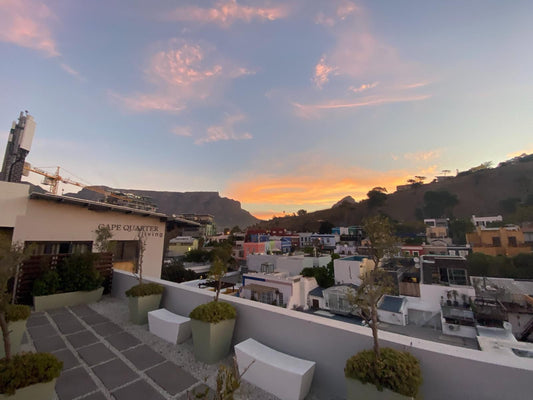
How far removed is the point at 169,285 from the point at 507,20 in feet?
58.8

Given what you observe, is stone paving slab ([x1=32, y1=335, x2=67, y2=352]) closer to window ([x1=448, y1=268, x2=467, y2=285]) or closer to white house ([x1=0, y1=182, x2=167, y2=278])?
white house ([x1=0, y1=182, x2=167, y2=278])

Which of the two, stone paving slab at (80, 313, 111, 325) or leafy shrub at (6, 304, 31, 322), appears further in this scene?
stone paving slab at (80, 313, 111, 325)

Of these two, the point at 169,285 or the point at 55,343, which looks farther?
the point at 169,285

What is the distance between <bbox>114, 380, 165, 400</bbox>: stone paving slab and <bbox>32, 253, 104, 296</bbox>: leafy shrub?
5852mm

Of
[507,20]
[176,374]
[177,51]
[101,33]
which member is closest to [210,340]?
[176,374]

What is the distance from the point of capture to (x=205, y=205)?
556 feet

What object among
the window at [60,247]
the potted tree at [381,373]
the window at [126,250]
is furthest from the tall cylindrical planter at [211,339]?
the window at [126,250]

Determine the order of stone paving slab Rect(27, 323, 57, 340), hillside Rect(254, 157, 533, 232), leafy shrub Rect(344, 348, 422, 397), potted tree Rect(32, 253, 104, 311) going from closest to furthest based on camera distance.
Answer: leafy shrub Rect(344, 348, 422, 397) < stone paving slab Rect(27, 323, 57, 340) < potted tree Rect(32, 253, 104, 311) < hillside Rect(254, 157, 533, 232)

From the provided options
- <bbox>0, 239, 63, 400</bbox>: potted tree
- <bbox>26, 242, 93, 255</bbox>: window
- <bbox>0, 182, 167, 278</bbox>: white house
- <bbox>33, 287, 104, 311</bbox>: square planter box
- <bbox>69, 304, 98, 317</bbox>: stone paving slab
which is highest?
<bbox>0, 182, 167, 278</bbox>: white house

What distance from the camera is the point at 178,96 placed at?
1324cm

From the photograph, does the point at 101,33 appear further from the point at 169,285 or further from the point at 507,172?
the point at 507,172

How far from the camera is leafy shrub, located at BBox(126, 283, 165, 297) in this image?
5652mm

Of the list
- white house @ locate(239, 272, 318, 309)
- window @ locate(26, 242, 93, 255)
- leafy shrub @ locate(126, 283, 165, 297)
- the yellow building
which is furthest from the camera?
the yellow building

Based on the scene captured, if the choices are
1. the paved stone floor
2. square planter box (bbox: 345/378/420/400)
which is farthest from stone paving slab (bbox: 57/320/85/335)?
square planter box (bbox: 345/378/420/400)
